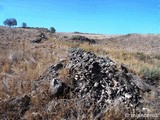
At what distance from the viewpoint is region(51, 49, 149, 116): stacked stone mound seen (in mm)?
5391

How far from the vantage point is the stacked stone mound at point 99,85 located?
17.7ft

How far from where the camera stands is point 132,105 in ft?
17.3

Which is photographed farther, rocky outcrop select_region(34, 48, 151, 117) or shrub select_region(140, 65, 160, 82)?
shrub select_region(140, 65, 160, 82)

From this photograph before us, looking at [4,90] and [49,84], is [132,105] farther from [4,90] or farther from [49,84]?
[4,90]

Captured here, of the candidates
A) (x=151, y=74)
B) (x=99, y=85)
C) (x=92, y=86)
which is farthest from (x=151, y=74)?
(x=92, y=86)

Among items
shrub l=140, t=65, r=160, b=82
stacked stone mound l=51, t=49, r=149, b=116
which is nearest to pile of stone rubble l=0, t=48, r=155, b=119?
stacked stone mound l=51, t=49, r=149, b=116

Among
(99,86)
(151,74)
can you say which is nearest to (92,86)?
(99,86)

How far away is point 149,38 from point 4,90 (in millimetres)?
31237

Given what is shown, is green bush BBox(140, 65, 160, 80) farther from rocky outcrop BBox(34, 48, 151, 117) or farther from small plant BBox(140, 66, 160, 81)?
rocky outcrop BBox(34, 48, 151, 117)

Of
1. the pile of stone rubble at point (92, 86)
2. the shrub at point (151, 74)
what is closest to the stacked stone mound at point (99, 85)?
the pile of stone rubble at point (92, 86)

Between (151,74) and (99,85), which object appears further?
(151,74)

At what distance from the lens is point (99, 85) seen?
5.81 m

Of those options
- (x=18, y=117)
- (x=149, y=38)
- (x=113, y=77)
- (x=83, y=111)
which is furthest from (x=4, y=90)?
(x=149, y=38)

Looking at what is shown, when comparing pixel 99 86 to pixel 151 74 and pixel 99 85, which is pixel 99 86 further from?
pixel 151 74
